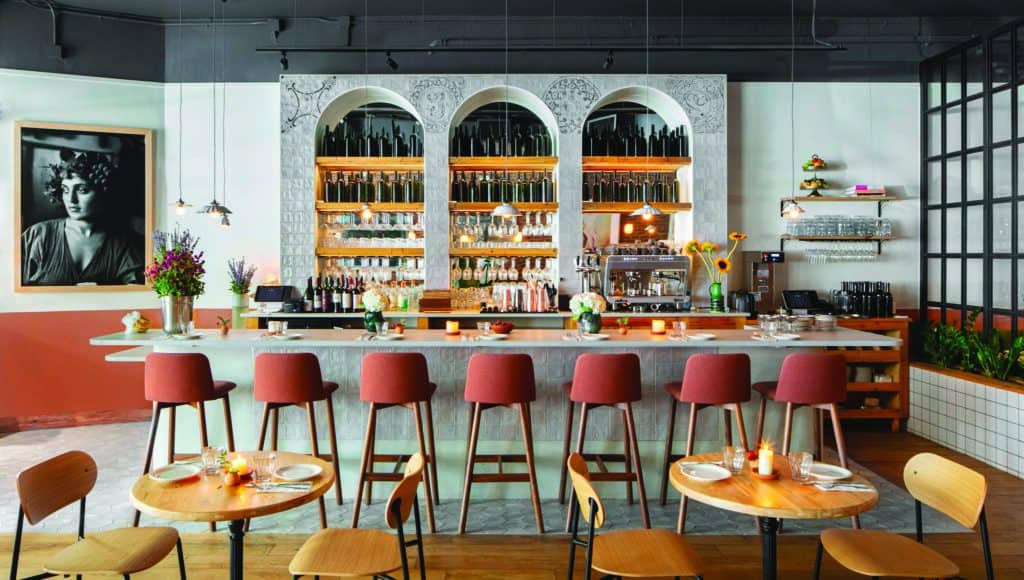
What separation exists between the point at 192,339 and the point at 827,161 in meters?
6.34

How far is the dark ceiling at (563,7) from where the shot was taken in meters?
6.70

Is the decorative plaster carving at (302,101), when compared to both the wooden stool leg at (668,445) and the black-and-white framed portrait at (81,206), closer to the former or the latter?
the black-and-white framed portrait at (81,206)

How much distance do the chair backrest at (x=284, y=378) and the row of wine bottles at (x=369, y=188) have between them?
345cm

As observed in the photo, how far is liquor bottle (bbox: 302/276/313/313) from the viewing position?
22.4 ft

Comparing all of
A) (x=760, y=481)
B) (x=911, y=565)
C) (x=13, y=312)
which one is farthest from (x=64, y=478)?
(x=13, y=312)

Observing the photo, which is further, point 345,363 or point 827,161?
point 827,161

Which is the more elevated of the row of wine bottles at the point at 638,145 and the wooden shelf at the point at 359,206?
the row of wine bottles at the point at 638,145

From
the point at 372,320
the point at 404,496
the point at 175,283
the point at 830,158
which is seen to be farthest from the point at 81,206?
the point at 830,158

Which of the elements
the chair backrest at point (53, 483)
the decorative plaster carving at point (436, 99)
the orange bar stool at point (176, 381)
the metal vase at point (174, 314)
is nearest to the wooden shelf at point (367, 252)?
the decorative plaster carving at point (436, 99)

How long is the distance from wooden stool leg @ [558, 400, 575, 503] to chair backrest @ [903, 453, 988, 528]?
1929 millimetres

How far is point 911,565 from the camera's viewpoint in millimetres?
2475

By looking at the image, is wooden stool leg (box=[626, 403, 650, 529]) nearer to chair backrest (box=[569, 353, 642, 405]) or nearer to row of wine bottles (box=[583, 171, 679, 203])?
chair backrest (box=[569, 353, 642, 405])

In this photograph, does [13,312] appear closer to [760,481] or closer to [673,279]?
[673,279]

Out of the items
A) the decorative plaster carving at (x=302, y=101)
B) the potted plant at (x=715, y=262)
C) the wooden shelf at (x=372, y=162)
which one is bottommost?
the potted plant at (x=715, y=262)
